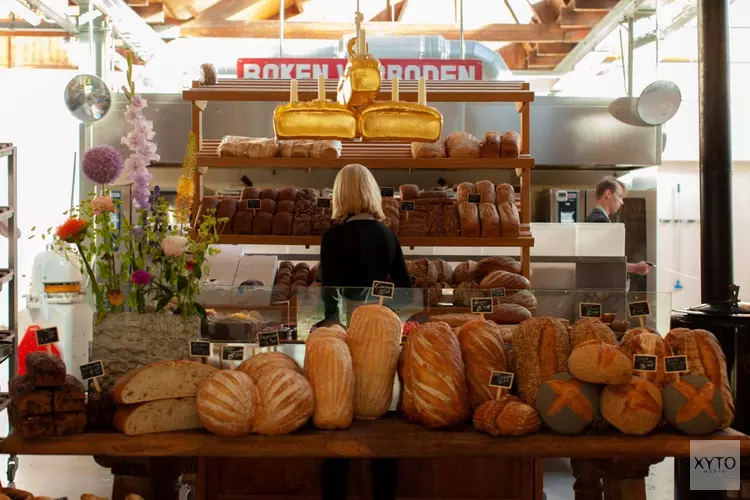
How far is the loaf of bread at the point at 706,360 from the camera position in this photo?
2068 millimetres

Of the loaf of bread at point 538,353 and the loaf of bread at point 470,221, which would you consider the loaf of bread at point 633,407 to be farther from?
the loaf of bread at point 470,221

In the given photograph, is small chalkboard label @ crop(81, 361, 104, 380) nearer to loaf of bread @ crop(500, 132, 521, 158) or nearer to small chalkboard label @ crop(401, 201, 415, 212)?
small chalkboard label @ crop(401, 201, 415, 212)

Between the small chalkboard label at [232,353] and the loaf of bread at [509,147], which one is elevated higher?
the loaf of bread at [509,147]

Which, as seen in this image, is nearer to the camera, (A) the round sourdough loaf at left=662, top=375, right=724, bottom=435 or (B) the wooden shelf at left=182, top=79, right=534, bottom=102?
(A) the round sourdough loaf at left=662, top=375, right=724, bottom=435

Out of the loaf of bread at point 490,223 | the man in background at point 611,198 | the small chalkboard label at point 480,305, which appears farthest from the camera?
the man in background at point 611,198

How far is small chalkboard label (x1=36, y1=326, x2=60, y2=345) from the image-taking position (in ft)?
6.57

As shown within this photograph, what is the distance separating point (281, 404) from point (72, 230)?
29.3 inches

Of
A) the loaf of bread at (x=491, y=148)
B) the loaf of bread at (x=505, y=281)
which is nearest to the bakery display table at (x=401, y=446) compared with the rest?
the loaf of bread at (x=505, y=281)

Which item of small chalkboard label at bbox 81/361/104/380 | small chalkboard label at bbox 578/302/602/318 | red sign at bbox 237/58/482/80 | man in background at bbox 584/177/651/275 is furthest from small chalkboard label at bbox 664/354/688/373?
red sign at bbox 237/58/482/80

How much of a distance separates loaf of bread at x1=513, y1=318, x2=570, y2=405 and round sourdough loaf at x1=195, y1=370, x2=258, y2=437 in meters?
0.71

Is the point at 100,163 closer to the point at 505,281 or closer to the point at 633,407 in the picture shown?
the point at 633,407

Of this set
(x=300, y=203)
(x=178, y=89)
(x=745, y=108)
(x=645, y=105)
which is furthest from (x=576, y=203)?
(x=745, y=108)

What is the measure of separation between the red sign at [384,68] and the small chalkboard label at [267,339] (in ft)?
14.3

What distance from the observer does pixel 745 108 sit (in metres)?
10.5
